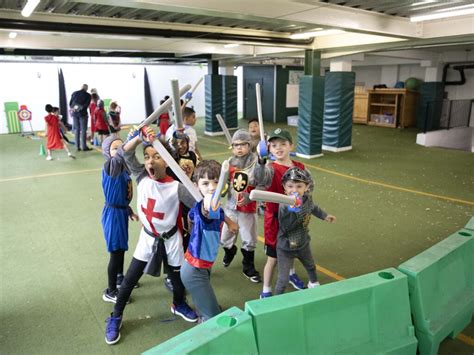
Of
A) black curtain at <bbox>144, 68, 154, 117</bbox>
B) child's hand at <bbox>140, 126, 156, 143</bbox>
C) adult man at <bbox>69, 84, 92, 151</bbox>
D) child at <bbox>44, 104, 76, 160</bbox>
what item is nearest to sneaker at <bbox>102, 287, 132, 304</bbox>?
child's hand at <bbox>140, 126, 156, 143</bbox>

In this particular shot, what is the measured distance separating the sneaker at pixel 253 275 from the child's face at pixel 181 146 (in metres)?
1.41

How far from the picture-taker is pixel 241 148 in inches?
130

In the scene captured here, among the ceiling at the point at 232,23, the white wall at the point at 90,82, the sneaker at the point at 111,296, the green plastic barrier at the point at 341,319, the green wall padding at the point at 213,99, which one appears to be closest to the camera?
the green plastic barrier at the point at 341,319

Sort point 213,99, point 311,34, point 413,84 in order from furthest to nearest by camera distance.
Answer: point 413,84, point 213,99, point 311,34

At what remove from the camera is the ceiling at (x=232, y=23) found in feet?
14.5

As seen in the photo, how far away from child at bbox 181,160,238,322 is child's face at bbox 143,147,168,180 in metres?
0.37

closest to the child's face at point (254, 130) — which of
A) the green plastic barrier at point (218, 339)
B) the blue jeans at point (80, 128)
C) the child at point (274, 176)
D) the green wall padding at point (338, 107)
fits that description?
the child at point (274, 176)

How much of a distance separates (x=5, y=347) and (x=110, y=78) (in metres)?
15.7

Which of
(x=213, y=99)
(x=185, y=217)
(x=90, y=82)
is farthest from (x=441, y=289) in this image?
(x=90, y=82)

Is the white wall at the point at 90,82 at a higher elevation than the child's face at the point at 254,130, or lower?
higher

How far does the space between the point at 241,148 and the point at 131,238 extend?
7.09 feet

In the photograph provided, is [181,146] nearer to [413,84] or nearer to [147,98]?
[413,84]

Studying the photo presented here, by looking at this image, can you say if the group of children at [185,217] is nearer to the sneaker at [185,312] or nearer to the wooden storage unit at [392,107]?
the sneaker at [185,312]

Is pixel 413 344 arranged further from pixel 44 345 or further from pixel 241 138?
pixel 44 345
